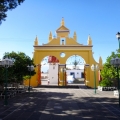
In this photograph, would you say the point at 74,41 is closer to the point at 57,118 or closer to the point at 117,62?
the point at 117,62

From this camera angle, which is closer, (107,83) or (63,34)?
(107,83)

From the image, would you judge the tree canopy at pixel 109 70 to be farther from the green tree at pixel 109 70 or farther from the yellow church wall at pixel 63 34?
the yellow church wall at pixel 63 34

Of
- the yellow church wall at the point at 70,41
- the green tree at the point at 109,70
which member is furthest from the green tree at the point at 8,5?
the yellow church wall at the point at 70,41

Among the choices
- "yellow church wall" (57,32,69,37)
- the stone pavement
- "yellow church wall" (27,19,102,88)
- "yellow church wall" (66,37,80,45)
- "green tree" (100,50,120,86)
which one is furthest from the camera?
"yellow church wall" (57,32,69,37)

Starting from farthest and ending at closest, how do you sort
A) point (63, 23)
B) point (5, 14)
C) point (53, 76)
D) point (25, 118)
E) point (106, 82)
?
point (53, 76) → point (63, 23) → point (106, 82) → point (5, 14) → point (25, 118)

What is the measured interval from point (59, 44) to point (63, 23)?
15.8 ft

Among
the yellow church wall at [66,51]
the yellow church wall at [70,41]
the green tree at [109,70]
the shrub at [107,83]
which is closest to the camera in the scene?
the green tree at [109,70]

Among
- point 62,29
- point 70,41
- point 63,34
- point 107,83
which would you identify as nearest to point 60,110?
point 107,83

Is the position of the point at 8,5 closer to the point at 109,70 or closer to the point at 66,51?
the point at 109,70

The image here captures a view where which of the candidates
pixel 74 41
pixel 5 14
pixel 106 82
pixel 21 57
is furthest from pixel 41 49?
pixel 5 14

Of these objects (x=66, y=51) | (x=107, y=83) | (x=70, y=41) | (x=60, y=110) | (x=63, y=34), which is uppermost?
(x=63, y=34)

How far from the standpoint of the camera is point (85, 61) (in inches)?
1166

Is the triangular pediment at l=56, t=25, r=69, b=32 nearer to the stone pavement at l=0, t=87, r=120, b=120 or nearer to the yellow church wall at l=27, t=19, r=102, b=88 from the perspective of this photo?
the yellow church wall at l=27, t=19, r=102, b=88

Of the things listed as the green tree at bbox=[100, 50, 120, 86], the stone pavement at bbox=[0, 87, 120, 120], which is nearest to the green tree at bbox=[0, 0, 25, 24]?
the stone pavement at bbox=[0, 87, 120, 120]
